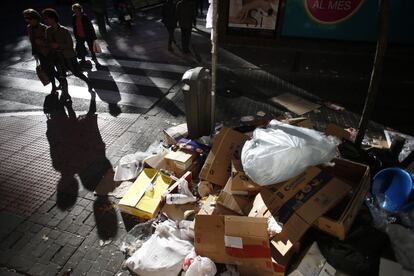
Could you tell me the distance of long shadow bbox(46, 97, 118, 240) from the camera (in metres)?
3.97

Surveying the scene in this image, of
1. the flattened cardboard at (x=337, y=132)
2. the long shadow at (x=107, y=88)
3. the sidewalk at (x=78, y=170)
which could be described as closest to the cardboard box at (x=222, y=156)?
the sidewalk at (x=78, y=170)

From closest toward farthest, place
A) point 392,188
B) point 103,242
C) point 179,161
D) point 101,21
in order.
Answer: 1. point 103,242
2. point 392,188
3. point 179,161
4. point 101,21

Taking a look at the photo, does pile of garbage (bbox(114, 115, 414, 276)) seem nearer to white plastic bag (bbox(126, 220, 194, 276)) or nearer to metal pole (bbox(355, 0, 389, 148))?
white plastic bag (bbox(126, 220, 194, 276))

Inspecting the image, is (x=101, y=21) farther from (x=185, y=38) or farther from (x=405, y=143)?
(x=405, y=143)

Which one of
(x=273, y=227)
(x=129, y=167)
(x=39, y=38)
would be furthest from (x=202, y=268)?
(x=39, y=38)

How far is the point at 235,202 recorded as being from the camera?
331cm

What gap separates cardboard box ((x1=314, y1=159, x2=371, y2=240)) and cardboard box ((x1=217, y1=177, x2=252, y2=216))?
76 cm

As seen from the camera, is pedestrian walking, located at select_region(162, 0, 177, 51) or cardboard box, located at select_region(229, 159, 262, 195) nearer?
cardboard box, located at select_region(229, 159, 262, 195)

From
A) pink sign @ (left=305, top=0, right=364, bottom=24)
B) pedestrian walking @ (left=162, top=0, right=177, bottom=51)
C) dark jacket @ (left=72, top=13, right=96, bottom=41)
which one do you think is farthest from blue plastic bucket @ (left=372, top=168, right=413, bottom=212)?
dark jacket @ (left=72, top=13, right=96, bottom=41)

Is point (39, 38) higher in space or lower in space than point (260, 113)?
higher

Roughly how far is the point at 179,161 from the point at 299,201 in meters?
1.72

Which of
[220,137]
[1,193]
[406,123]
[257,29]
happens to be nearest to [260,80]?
[257,29]

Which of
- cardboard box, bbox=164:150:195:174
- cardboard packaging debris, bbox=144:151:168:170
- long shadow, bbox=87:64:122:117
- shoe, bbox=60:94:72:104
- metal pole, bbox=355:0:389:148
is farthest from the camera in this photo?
shoe, bbox=60:94:72:104

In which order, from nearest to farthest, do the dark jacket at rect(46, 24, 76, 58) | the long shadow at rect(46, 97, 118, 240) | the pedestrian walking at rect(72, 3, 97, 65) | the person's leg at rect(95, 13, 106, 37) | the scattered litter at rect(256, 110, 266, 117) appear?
the long shadow at rect(46, 97, 118, 240) → the scattered litter at rect(256, 110, 266, 117) → the dark jacket at rect(46, 24, 76, 58) → the pedestrian walking at rect(72, 3, 97, 65) → the person's leg at rect(95, 13, 106, 37)
